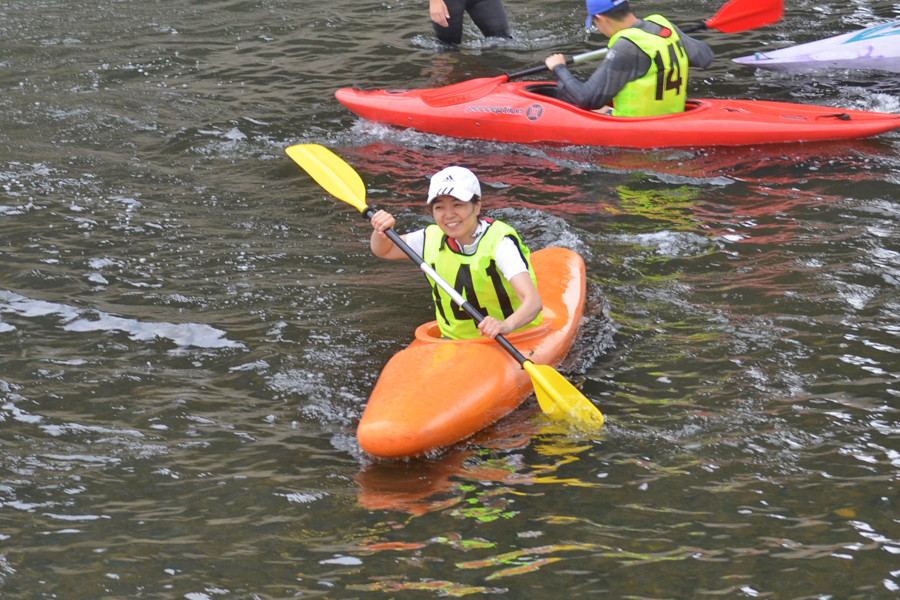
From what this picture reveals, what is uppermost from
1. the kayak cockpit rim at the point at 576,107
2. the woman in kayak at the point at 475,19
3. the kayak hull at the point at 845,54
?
the woman in kayak at the point at 475,19

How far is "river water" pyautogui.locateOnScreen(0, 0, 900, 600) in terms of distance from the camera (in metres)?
2.82

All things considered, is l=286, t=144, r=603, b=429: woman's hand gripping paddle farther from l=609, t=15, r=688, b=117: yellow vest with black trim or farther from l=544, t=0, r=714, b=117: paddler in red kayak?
l=609, t=15, r=688, b=117: yellow vest with black trim

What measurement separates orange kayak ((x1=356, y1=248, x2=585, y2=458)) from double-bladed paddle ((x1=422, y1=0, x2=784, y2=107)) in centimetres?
305

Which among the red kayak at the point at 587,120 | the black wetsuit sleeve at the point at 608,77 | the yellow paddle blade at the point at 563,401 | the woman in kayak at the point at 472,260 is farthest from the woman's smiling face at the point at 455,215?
the red kayak at the point at 587,120

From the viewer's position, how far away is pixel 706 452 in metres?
3.26

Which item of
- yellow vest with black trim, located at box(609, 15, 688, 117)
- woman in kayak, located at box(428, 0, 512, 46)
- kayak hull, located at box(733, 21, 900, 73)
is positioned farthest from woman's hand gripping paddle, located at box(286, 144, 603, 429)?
woman in kayak, located at box(428, 0, 512, 46)

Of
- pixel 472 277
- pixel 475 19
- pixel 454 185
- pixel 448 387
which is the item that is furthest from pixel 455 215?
pixel 475 19

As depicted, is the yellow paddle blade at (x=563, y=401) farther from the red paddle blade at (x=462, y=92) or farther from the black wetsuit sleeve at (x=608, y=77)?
the red paddle blade at (x=462, y=92)

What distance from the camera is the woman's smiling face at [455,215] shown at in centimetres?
365

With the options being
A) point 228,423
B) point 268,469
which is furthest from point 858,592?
point 228,423

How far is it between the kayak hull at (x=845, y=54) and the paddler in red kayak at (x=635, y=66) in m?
1.62

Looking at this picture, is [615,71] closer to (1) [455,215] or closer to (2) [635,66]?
(2) [635,66]

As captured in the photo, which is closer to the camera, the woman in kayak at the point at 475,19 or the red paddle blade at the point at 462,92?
the red paddle blade at the point at 462,92

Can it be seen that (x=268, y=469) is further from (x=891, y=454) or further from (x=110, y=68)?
(x=110, y=68)
